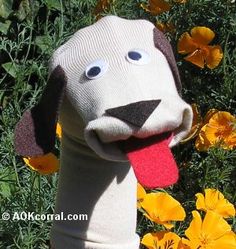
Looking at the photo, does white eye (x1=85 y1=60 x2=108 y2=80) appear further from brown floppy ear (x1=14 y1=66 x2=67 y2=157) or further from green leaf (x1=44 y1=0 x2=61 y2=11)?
green leaf (x1=44 y1=0 x2=61 y2=11)

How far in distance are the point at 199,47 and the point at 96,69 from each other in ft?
2.14

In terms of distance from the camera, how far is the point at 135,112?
1100 millimetres

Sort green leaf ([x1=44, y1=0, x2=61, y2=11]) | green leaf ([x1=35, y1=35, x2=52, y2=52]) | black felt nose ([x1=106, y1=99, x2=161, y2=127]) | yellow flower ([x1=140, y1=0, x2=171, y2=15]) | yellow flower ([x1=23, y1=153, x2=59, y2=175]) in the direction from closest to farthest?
black felt nose ([x1=106, y1=99, x2=161, y2=127])
yellow flower ([x1=23, y1=153, x2=59, y2=175])
yellow flower ([x1=140, y1=0, x2=171, y2=15])
green leaf ([x1=35, y1=35, x2=52, y2=52])
green leaf ([x1=44, y1=0, x2=61, y2=11])

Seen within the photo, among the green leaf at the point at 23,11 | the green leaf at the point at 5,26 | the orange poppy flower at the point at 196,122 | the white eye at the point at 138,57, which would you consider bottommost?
the green leaf at the point at 5,26

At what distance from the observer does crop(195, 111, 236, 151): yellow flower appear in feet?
5.80

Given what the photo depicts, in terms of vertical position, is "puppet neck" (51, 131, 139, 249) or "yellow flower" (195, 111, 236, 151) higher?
"puppet neck" (51, 131, 139, 249)

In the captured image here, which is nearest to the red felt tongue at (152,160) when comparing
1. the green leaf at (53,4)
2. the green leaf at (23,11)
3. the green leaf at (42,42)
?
the green leaf at (42,42)

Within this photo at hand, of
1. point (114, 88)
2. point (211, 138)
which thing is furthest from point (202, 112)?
point (114, 88)

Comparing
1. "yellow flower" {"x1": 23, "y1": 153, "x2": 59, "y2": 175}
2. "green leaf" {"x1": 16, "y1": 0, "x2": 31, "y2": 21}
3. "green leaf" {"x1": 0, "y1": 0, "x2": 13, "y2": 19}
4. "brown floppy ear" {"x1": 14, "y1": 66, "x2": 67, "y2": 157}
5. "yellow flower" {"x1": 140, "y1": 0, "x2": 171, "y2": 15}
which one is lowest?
"green leaf" {"x1": 16, "y1": 0, "x2": 31, "y2": 21}

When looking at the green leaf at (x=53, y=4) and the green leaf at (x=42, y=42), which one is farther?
the green leaf at (x=53, y=4)

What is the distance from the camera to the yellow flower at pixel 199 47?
69.9 inches

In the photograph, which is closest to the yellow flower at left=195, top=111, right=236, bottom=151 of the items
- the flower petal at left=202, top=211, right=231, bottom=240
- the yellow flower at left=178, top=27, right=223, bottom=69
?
the yellow flower at left=178, top=27, right=223, bottom=69

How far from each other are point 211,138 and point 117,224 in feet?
1.73

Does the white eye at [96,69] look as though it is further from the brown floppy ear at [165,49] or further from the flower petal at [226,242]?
the flower petal at [226,242]
